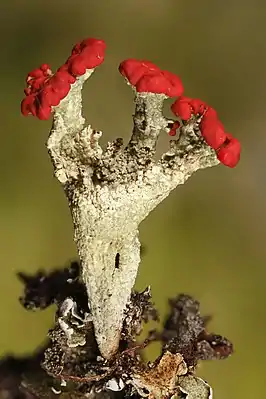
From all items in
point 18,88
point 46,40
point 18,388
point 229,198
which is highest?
point 46,40

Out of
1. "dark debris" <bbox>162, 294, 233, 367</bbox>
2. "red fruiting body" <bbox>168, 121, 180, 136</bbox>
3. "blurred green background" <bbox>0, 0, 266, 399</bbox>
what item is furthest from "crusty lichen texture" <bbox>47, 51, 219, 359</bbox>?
"blurred green background" <bbox>0, 0, 266, 399</bbox>

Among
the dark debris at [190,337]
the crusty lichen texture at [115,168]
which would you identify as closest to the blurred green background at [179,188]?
the dark debris at [190,337]

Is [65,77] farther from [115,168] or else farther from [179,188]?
[179,188]

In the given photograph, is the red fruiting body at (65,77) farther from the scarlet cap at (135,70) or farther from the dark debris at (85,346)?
the dark debris at (85,346)

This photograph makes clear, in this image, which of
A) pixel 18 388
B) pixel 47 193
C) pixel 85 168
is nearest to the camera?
pixel 85 168

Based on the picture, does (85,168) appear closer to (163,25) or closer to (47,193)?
(47,193)

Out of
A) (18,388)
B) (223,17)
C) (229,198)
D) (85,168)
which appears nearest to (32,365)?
(18,388)

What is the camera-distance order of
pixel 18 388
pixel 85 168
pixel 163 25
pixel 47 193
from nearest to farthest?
pixel 85 168
pixel 18 388
pixel 47 193
pixel 163 25

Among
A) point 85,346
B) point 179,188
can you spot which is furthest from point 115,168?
point 179,188
